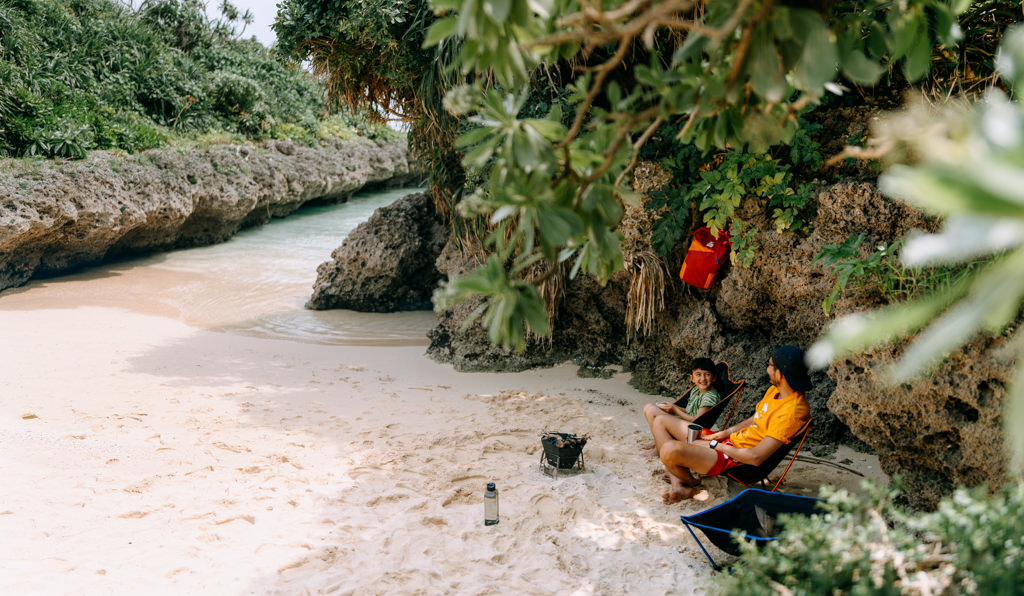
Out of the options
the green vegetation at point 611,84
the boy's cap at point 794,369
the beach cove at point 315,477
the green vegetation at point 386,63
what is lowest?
the beach cove at point 315,477

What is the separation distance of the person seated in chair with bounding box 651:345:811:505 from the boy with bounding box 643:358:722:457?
11.8 inches

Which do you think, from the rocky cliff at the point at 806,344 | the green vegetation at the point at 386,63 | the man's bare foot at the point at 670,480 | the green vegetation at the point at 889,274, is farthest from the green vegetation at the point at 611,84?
the green vegetation at the point at 386,63

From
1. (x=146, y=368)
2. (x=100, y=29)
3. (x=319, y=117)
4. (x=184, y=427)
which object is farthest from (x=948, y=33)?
(x=319, y=117)

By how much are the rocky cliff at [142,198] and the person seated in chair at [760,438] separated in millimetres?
8770

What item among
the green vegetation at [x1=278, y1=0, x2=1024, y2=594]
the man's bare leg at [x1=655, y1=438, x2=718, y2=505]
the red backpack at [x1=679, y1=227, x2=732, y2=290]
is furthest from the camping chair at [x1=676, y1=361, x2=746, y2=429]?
the green vegetation at [x1=278, y1=0, x2=1024, y2=594]

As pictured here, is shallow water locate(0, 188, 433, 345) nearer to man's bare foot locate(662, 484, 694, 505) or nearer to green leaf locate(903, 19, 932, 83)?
man's bare foot locate(662, 484, 694, 505)

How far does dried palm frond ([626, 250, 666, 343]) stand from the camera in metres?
5.31

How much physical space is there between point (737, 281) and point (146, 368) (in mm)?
5136

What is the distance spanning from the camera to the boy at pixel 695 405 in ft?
13.9

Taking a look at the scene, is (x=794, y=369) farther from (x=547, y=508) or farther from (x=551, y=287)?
(x=551, y=287)

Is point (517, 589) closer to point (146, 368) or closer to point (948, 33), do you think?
point (948, 33)

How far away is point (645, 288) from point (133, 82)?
1307 centimetres

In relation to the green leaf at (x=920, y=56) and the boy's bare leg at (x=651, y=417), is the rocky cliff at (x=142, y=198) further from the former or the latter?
the green leaf at (x=920, y=56)

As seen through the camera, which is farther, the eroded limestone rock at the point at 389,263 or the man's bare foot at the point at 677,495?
the eroded limestone rock at the point at 389,263
